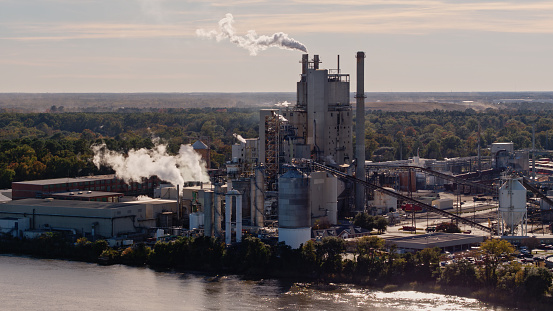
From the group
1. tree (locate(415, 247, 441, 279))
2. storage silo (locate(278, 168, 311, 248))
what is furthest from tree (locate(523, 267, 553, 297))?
storage silo (locate(278, 168, 311, 248))

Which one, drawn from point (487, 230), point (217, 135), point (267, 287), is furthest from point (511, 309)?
point (217, 135)

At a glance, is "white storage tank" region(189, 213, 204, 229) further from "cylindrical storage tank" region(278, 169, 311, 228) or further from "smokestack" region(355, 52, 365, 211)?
"smokestack" region(355, 52, 365, 211)

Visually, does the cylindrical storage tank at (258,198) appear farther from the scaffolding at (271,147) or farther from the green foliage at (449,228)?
the green foliage at (449,228)

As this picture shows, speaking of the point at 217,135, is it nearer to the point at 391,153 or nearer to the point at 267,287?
the point at 391,153

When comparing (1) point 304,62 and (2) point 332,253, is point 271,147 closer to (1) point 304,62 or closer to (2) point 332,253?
(1) point 304,62

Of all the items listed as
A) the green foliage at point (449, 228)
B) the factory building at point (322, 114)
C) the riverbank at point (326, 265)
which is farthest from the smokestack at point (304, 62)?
the riverbank at point (326, 265)

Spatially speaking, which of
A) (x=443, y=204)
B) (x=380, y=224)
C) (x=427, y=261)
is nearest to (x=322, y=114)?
(x=380, y=224)
